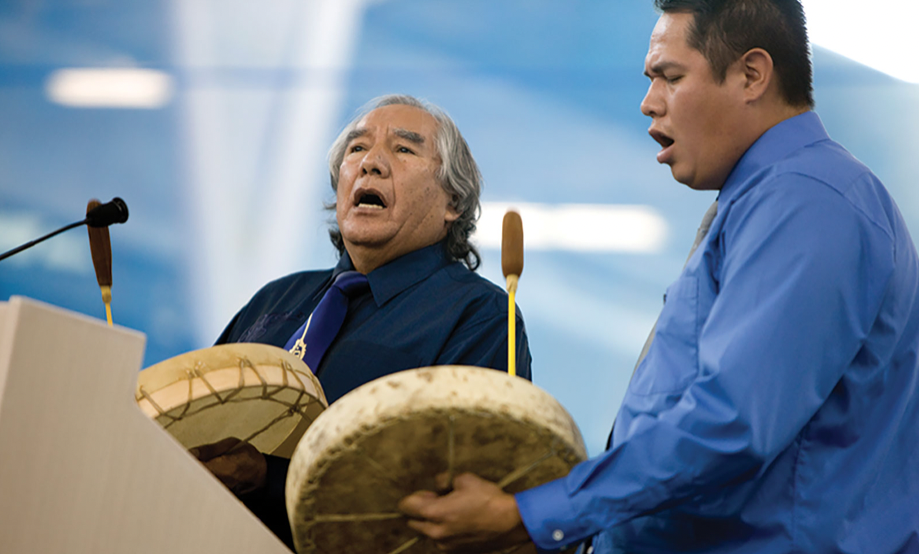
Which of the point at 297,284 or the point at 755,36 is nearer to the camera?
the point at 755,36

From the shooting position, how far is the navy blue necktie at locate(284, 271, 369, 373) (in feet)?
5.94

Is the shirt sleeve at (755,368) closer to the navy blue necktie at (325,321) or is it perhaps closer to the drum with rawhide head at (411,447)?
the drum with rawhide head at (411,447)

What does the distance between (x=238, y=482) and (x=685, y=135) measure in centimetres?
97

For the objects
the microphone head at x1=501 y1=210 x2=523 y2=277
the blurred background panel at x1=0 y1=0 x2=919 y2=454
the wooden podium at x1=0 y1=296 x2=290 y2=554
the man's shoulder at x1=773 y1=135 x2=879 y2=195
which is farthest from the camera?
the blurred background panel at x1=0 y1=0 x2=919 y2=454

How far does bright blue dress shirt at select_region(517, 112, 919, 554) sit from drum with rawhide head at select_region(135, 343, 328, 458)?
484 millimetres

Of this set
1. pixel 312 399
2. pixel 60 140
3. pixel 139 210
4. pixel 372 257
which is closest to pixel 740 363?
pixel 312 399

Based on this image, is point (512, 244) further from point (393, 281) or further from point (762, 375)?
point (393, 281)

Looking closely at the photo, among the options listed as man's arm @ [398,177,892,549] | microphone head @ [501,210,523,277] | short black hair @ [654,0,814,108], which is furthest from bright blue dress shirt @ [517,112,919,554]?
microphone head @ [501,210,523,277]

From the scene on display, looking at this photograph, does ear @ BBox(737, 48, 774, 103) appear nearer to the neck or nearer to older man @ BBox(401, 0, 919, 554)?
older man @ BBox(401, 0, 919, 554)

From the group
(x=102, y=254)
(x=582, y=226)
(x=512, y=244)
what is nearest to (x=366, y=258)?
(x=102, y=254)

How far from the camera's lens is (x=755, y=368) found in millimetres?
951

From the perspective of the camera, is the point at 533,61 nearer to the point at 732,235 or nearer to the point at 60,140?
the point at 60,140

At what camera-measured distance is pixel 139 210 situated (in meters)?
3.79

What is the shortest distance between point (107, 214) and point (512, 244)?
0.74 metres
